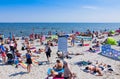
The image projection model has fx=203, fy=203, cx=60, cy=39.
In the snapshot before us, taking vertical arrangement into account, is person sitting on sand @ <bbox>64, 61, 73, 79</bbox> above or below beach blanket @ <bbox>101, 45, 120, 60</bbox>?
above

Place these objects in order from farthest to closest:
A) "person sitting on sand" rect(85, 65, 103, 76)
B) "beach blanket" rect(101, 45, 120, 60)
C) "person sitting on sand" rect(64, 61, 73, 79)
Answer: "beach blanket" rect(101, 45, 120, 60)
"person sitting on sand" rect(85, 65, 103, 76)
"person sitting on sand" rect(64, 61, 73, 79)

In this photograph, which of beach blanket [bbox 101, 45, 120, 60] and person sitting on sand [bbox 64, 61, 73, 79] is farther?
beach blanket [bbox 101, 45, 120, 60]

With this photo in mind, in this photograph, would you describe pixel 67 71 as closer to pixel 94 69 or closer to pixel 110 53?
pixel 94 69

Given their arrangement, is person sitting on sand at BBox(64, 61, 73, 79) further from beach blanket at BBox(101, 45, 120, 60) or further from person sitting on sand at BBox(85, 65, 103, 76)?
beach blanket at BBox(101, 45, 120, 60)

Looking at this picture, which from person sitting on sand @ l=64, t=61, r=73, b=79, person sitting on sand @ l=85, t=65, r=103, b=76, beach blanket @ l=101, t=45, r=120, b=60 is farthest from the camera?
beach blanket @ l=101, t=45, r=120, b=60

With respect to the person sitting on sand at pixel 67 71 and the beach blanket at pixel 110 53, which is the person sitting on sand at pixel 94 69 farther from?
the beach blanket at pixel 110 53

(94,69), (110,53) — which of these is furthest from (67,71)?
(110,53)

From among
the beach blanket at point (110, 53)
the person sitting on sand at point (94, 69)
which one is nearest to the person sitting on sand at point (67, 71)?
the person sitting on sand at point (94, 69)

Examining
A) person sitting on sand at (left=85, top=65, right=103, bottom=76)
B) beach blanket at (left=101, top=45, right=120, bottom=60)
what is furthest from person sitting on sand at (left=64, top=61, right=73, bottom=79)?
beach blanket at (left=101, top=45, right=120, bottom=60)

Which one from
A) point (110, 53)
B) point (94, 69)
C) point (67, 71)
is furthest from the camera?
point (110, 53)

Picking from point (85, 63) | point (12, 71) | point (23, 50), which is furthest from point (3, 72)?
point (23, 50)

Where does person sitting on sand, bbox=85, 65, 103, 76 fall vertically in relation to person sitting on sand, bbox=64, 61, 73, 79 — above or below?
below

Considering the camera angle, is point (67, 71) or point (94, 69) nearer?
point (67, 71)

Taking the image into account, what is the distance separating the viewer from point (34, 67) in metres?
13.0
